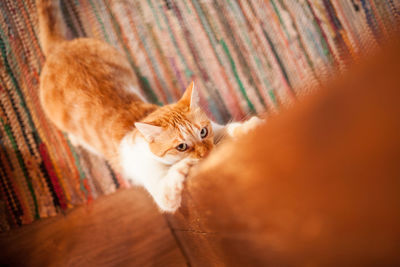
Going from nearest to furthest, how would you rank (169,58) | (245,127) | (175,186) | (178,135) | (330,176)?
(330,176) < (175,186) < (245,127) < (178,135) < (169,58)

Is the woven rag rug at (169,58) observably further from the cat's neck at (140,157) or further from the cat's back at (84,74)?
the cat's neck at (140,157)

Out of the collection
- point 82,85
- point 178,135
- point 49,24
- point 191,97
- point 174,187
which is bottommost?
point 174,187

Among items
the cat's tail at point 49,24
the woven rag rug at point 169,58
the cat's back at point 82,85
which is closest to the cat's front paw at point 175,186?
the cat's back at point 82,85

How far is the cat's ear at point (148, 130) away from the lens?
0.86 m

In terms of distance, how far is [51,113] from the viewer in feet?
4.11

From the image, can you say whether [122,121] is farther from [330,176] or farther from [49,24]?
[330,176]

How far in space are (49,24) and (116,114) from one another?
740 mm

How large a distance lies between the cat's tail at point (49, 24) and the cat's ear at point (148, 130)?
2.76ft

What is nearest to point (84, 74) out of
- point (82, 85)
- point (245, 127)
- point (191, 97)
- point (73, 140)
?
point (82, 85)

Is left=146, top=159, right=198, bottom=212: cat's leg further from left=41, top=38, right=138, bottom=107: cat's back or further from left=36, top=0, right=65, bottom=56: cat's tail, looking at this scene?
left=36, top=0, right=65, bottom=56: cat's tail

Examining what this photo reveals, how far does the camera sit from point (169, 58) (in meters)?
1.42

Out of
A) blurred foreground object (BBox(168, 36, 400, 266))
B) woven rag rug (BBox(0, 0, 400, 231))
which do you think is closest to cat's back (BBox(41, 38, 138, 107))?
woven rag rug (BBox(0, 0, 400, 231))

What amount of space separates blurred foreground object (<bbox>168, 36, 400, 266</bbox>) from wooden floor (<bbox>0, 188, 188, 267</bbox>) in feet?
3.30

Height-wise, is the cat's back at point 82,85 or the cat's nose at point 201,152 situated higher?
the cat's back at point 82,85
